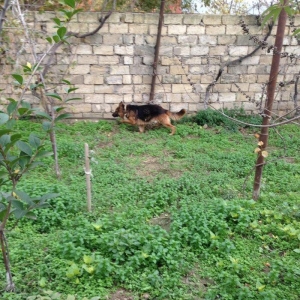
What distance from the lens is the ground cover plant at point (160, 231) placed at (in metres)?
2.76

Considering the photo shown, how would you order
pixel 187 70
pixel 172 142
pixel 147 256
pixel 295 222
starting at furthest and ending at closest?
1. pixel 187 70
2. pixel 172 142
3. pixel 295 222
4. pixel 147 256

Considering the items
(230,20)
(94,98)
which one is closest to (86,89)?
(94,98)

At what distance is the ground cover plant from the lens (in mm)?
2758

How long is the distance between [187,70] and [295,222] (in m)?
4.47

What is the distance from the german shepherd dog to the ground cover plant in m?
1.34

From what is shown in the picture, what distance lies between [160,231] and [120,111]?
13.5 feet

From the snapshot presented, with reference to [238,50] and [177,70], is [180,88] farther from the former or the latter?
[238,50]

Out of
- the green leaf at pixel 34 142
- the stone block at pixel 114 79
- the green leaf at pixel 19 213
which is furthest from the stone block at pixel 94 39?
the green leaf at pixel 19 213

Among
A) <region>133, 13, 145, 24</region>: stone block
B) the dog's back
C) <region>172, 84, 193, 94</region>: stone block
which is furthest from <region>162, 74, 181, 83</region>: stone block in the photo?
<region>133, 13, 145, 24</region>: stone block

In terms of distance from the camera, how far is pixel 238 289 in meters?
2.69

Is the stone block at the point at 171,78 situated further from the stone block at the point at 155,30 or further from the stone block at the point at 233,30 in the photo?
the stone block at the point at 233,30

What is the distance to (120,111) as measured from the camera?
7.01m

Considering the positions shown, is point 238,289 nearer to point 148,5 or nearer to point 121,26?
point 121,26

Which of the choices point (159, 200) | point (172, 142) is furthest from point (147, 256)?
point (172, 142)
